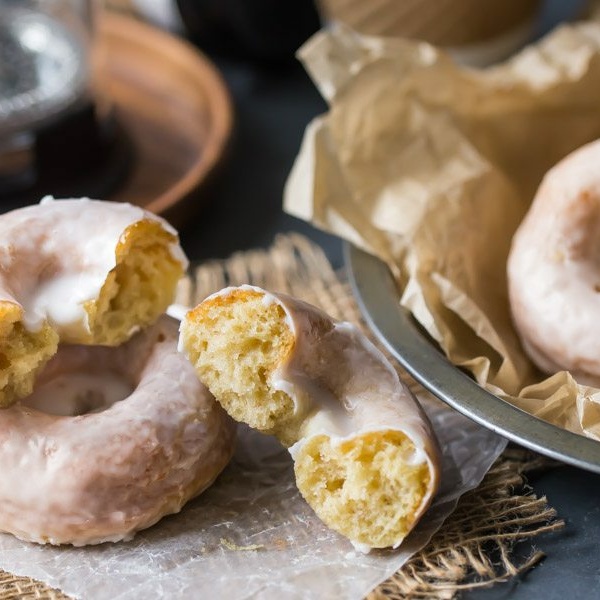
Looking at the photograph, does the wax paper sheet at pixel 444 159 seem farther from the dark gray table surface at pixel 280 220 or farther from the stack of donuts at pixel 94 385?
the stack of donuts at pixel 94 385

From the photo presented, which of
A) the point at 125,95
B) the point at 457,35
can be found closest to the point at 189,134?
the point at 125,95

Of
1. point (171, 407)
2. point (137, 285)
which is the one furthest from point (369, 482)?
point (137, 285)

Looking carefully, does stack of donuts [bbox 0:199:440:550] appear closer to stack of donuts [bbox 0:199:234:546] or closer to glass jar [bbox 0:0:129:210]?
stack of donuts [bbox 0:199:234:546]

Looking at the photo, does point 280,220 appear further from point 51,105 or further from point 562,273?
point 562,273

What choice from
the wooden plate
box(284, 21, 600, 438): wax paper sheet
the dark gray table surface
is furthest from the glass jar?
box(284, 21, 600, 438): wax paper sheet

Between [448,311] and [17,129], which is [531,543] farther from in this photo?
[17,129]

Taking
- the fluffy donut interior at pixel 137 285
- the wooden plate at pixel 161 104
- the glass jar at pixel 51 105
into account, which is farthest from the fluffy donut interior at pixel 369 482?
the glass jar at pixel 51 105
